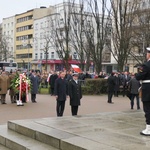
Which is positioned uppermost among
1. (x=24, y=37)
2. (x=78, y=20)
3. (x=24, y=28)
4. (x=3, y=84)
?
(x=24, y=28)

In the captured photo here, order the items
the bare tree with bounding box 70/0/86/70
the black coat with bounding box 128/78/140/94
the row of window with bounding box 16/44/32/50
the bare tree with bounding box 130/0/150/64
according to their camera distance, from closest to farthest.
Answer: the black coat with bounding box 128/78/140/94, the bare tree with bounding box 130/0/150/64, the bare tree with bounding box 70/0/86/70, the row of window with bounding box 16/44/32/50

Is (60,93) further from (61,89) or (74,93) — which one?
(74,93)

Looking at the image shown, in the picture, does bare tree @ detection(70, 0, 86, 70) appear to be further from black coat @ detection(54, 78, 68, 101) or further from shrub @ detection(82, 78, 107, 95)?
black coat @ detection(54, 78, 68, 101)

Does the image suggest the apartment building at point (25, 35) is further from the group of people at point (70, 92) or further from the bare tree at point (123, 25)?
the group of people at point (70, 92)

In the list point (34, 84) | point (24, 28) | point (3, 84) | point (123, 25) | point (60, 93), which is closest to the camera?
point (60, 93)

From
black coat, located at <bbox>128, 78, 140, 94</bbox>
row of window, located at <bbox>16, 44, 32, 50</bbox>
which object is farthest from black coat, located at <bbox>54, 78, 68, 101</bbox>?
row of window, located at <bbox>16, 44, 32, 50</bbox>

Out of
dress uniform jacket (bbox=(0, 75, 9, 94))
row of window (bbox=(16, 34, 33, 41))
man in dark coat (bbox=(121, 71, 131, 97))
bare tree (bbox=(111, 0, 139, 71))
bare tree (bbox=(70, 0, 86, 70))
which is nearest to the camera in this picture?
dress uniform jacket (bbox=(0, 75, 9, 94))

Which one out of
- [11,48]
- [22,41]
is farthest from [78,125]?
[11,48]

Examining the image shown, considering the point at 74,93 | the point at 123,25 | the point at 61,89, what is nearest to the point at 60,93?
the point at 61,89

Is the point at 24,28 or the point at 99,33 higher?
the point at 24,28

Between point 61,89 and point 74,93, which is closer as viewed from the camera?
point 74,93

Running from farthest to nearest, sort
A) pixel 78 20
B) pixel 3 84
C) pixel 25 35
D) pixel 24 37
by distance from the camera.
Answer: pixel 24 37 → pixel 25 35 → pixel 78 20 → pixel 3 84

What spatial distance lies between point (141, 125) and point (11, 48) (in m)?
101

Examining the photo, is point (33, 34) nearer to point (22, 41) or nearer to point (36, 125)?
point (22, 41)
